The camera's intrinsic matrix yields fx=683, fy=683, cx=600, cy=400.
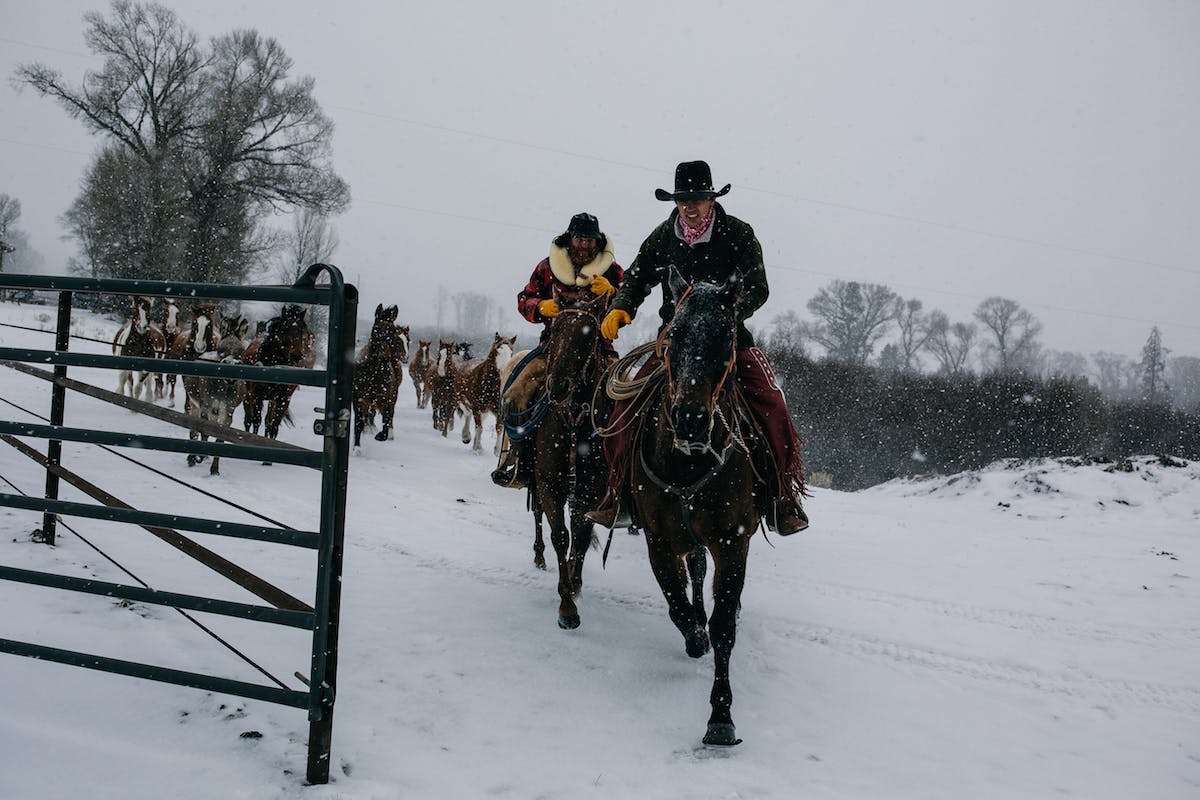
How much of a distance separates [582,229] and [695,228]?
1.30 m

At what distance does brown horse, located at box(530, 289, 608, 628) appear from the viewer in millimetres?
4871

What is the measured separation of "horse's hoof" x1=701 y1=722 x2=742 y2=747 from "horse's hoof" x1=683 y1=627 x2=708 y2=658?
0.99m

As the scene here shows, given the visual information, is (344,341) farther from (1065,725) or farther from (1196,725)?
(1196,725)

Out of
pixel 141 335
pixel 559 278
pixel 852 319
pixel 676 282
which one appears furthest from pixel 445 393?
pixel 852 319

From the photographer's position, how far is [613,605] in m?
5.44

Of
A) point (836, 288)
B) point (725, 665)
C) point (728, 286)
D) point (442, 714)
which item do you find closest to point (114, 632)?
point (442, 714)

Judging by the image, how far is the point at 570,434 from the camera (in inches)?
201

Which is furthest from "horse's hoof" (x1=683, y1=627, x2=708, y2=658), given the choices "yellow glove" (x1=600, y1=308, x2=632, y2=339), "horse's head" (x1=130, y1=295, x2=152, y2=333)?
A: "horse's head" (x1=130, y1=295, x2=152, y2=333)

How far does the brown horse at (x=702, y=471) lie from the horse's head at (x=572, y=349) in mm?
924

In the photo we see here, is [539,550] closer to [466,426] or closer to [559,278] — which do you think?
[559,278]

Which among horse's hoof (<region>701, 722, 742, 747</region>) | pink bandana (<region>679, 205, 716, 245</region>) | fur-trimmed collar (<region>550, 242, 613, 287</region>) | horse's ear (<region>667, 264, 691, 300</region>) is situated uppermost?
pink bandana (<region>679, 205, 716, 245</region>)

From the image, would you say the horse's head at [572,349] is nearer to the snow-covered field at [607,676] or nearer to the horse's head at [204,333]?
the snow-covered field at [607,676]

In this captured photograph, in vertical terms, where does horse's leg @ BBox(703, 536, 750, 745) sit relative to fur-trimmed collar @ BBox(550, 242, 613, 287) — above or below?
below

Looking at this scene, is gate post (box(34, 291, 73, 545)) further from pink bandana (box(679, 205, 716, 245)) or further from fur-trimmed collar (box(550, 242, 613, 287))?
pink bandana (box(679, 205, 716, 245))
